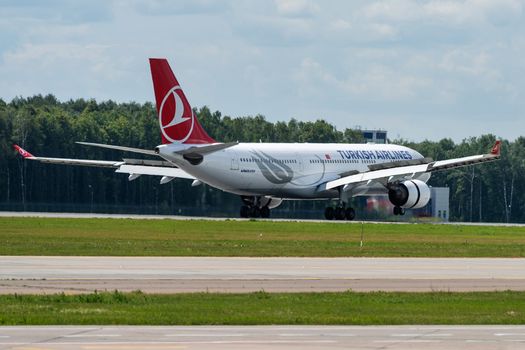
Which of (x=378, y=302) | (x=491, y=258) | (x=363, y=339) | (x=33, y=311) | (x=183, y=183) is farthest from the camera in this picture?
(x=183, y=183)

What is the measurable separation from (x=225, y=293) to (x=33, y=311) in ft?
19.8

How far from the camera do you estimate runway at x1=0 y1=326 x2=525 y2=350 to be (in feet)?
72.0

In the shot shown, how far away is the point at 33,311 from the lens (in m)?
27.0

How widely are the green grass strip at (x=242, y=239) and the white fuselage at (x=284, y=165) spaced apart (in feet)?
18.7

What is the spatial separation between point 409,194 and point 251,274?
48644 mm

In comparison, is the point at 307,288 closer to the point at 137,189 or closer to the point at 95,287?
the point at 95,287

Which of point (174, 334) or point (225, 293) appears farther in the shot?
point (225, 293)

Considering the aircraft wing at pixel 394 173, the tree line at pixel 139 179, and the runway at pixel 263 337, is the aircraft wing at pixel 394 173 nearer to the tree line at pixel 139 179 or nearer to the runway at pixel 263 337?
the tree line at pixel 139 179

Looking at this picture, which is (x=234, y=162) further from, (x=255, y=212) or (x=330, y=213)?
(x=330, y=213)

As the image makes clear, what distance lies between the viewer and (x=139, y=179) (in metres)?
131

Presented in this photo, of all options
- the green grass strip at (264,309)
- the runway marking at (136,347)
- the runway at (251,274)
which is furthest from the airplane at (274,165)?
the runway marking at (136,347)

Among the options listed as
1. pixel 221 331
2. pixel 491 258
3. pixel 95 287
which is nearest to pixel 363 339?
pixel 221 331

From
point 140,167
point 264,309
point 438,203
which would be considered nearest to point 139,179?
point 438,203

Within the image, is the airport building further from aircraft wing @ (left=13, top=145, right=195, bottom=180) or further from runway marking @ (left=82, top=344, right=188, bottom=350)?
runway marking @ (left=82, top=344, right=188, bottom=350)
